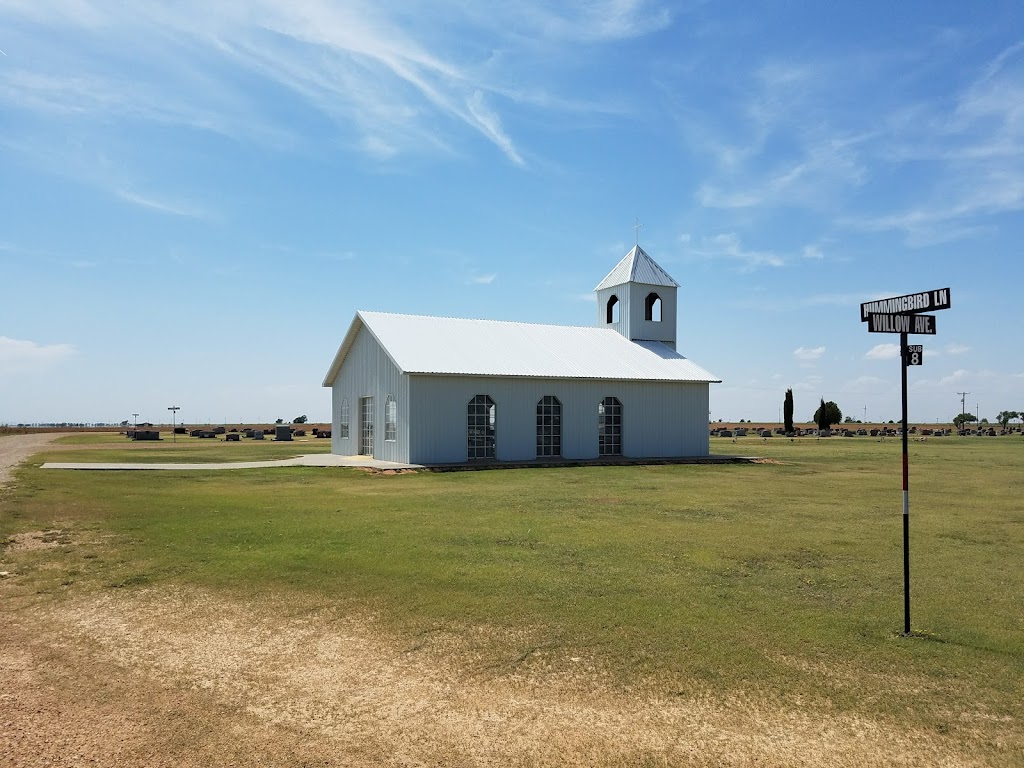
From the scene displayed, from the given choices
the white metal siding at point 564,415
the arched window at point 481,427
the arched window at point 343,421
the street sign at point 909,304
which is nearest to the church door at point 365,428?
the arched window at point 343,421

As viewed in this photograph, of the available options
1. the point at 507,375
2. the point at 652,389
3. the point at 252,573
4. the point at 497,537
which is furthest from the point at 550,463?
the point at 252,573

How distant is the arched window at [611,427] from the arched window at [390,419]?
838 centimetres

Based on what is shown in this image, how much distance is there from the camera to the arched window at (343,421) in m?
31.0

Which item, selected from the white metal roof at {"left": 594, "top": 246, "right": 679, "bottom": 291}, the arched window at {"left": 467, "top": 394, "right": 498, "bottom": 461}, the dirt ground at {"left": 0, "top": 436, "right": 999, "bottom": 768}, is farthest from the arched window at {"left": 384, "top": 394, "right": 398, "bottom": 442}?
the dirt ground at {"left": 0, "top": 436, "right": 999, "bottom": 768}

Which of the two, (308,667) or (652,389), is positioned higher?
(652,389)

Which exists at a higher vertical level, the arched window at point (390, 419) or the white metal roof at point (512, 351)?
the white metal roof at point (512, 351)

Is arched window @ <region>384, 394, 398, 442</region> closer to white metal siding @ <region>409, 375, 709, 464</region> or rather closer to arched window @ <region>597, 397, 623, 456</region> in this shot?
white metal siding @ <region>409, 375, 709, 464</region>

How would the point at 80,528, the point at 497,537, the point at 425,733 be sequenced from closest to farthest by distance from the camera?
1. the point at 425,733
2. the point at 497,537
3. the point at 80,528

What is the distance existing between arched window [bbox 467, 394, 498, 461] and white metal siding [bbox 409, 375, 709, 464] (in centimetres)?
33

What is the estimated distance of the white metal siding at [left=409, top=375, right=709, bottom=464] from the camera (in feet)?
82.3

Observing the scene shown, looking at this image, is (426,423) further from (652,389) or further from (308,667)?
(308,667)

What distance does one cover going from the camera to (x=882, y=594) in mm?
7691

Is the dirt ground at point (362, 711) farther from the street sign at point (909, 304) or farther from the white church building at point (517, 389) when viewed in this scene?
the white church building at point (517, 389)

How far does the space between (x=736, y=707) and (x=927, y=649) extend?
7.41 feet
